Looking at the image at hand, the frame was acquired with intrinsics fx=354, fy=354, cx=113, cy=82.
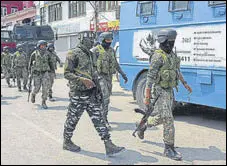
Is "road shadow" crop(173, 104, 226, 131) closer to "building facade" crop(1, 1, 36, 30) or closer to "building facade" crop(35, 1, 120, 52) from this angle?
"building facade" crop(35, 1, 120, 52)

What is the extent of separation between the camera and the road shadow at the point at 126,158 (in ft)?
15.4

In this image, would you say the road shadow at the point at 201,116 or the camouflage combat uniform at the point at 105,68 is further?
the road shadow at the point at 201,116

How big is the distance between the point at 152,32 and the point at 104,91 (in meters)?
2.11

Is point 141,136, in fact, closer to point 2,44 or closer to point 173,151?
point 173,151

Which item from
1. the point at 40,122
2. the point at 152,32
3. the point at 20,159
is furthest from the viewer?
the point at 152,32

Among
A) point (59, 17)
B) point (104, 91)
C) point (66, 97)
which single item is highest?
point (59, 17)

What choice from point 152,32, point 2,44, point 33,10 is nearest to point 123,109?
point 152,32

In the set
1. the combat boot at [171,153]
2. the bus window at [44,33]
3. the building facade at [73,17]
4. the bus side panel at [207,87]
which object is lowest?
the combat boot at [171,153]

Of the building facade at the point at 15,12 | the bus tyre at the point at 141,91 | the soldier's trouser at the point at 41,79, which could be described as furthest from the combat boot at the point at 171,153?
the building facade at the point at 15,12

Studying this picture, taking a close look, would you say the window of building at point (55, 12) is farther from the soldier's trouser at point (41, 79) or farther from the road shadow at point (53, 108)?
the road shadow at point (53, 108)

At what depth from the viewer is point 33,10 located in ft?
128

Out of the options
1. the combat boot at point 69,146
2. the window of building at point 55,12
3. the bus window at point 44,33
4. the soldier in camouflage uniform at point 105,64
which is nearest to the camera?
the combat boot at point 69,146

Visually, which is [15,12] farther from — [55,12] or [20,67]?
[20,67]

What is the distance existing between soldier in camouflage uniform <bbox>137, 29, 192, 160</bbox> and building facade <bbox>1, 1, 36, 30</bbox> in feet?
117
